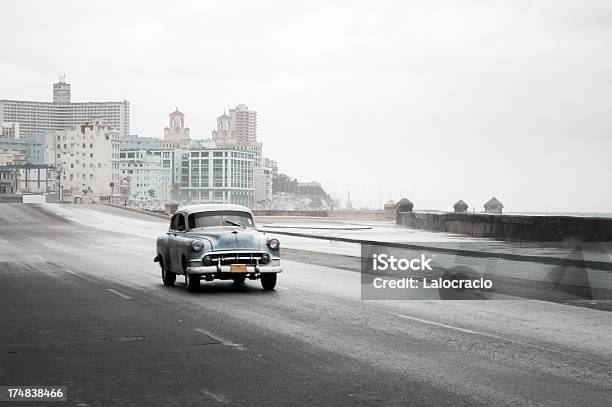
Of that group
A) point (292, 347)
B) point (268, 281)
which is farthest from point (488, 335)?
point (268, 281)

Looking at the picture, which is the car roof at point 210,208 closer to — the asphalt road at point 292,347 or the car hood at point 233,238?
the car hood at point 233,238

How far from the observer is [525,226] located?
34.9m

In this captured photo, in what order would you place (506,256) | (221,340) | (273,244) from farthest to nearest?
(506,256)
(273,244)
(221,340)

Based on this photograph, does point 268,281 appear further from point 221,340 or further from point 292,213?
point 292,213

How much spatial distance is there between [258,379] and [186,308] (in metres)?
6.71

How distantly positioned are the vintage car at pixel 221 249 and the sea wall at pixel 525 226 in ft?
48.8

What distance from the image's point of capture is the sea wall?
30.2 metres

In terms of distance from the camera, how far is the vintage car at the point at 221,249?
18125mm

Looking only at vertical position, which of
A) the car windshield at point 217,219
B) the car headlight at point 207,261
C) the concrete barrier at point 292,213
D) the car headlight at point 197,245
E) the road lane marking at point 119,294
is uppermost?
the car windshield at point 217,219

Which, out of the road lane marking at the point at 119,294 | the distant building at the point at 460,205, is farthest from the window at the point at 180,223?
the distant building at the point at 460,205

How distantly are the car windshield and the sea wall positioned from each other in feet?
48.4

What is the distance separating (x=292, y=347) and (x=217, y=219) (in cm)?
898

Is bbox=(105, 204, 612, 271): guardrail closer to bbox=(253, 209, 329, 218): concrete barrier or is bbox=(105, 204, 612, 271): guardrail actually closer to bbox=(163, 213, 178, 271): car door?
bbox=(163, 213, 178, 271): car door

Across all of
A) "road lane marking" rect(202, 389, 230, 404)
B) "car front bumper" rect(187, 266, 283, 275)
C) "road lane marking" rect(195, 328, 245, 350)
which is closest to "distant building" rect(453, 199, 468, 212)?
"car front bumper" rect(187, 266, 283, 275)
